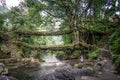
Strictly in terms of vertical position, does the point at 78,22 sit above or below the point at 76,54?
above

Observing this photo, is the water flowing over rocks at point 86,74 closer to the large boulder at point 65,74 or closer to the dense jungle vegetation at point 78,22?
the large boulder at point 65,74

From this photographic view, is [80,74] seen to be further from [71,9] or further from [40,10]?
[40,10]

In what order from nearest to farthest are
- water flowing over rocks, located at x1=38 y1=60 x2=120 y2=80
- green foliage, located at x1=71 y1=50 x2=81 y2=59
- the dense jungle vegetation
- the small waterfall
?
water flowing over rocks, located at x1=38 y1=60 x2=120 y2=80 → the small waterfall → the dense jungle vegetation → green foliage, located at x1=71 y1=50 x2=81 y2=59

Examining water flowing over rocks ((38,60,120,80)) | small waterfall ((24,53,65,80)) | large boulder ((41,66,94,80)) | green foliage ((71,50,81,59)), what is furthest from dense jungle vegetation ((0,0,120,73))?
large boulder ((41,66,94,80))

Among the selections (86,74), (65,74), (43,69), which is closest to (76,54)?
(43,69)

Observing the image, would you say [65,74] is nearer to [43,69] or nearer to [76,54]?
[43,69]

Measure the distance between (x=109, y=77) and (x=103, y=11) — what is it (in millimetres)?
11031

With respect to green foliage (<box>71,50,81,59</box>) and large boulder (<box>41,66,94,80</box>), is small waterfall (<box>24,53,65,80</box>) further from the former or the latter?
green foliage (<box>71,50,81,59</box>)

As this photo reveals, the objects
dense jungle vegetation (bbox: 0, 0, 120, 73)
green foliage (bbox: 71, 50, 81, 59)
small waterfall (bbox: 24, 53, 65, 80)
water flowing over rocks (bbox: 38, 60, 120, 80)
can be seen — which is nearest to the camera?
water flowing over rocks (bbox: 38, 60, 120, 80)

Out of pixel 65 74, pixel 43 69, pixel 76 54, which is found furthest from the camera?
pixel 76 54

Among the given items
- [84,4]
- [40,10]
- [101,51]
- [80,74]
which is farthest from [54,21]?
[80,74]

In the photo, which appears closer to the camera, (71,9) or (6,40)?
(6,40)

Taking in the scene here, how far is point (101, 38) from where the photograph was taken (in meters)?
16.6

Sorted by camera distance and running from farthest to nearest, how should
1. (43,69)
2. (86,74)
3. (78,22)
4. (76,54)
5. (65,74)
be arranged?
(76,54)
(43,69)
(78,22)
(86,74)
(65,74)
